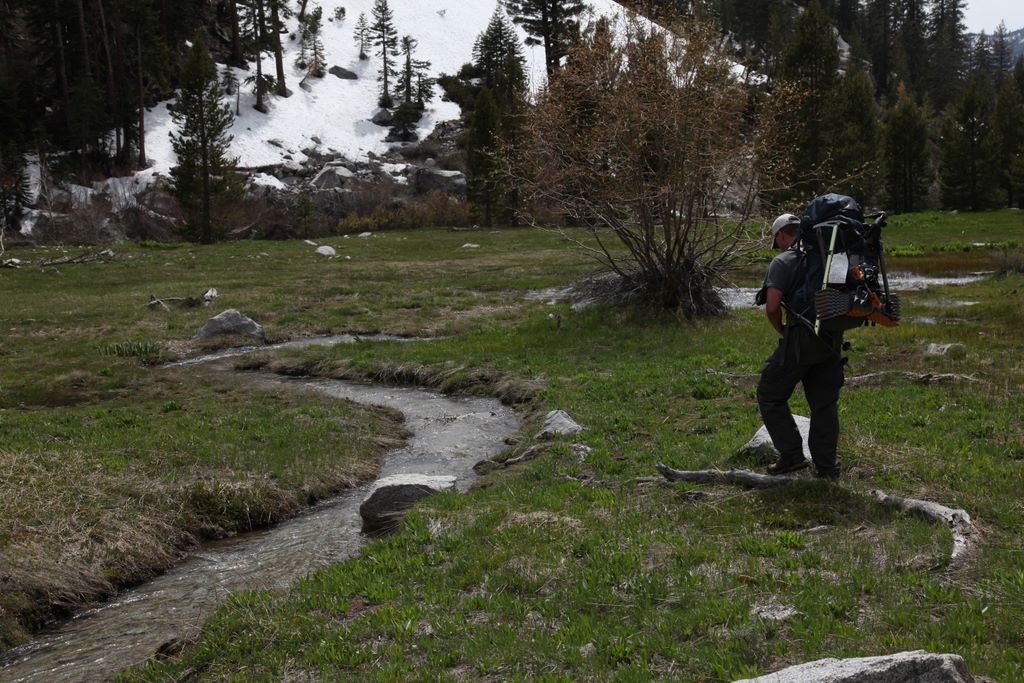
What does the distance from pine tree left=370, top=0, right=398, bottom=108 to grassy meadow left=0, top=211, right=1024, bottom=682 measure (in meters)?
82.6

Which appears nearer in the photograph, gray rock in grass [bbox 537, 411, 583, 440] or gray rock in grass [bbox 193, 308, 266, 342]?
gray rock in grass [bbox 537, 411, 583, 440]

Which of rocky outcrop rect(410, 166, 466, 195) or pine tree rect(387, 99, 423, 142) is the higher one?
pine tree rect(387, 99, 423, 142)

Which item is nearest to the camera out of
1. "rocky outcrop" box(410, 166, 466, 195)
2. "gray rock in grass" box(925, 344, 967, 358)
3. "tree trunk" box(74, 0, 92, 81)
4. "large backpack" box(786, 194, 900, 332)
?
"large backpack" box(786, 194, 900, 332)

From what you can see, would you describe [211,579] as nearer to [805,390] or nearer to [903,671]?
[805,390]

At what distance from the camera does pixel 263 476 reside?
40.2 ft

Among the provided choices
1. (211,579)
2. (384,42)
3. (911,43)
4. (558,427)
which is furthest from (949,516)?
(911,43)

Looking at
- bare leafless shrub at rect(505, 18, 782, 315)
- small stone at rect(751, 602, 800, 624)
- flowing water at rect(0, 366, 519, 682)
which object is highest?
bare leafless shrub at rect(505, 18, 782, 315)

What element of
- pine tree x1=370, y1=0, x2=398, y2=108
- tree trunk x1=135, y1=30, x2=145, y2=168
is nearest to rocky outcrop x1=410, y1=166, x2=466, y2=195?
tree trunk x1=135, y1=30, x2=145, y2=168

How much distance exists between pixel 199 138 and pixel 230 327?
3399cm

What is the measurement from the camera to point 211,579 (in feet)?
30.5

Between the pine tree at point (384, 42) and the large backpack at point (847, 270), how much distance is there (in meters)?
95.6

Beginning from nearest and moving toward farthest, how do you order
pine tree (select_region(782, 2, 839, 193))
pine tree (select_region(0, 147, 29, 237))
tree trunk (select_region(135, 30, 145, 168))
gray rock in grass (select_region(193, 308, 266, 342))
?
1. gray rock in grass (select_region(193, 308, 266, 342))
2. pine tree (select_region(0, 147, 29, 237))
3. pine tree (select_region(782, 2, 839, 193))
4. tree trunk (select_region(135, 30, 145, 168))

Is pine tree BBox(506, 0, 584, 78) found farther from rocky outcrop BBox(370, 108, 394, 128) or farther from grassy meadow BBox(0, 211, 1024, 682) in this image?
grassy meadow BBox(0, 211, 1024, 682)

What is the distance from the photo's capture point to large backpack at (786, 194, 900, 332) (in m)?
7.38
